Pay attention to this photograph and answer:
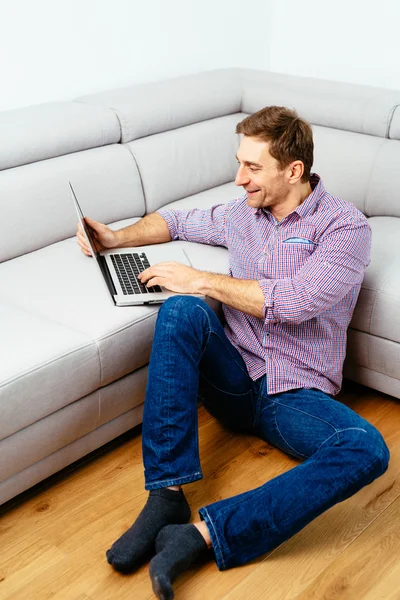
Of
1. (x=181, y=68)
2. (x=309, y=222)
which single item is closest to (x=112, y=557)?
(x=309, y=222)

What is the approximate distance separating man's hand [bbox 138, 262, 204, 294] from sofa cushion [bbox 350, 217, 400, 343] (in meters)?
0.54

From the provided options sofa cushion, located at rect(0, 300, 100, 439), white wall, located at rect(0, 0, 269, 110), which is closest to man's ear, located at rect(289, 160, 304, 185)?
sofa cushion, located at rect(0, 300, 100, 439)

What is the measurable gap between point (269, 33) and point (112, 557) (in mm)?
2850

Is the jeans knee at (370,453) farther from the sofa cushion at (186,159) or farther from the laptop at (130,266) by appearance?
the sofa cushion at (186,159)

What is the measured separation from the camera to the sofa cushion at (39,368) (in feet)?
5.49

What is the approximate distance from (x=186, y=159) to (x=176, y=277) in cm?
94

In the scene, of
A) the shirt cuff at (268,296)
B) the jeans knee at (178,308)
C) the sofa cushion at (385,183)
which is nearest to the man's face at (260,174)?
the shirt cuff at (268,296)

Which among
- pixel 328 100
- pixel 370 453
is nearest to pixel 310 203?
pixel 370 453

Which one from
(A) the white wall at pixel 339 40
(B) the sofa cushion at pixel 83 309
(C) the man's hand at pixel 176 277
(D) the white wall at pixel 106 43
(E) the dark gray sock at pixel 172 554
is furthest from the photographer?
(A) the white wall at pixel 339 40

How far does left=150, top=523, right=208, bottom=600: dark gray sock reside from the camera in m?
1.51

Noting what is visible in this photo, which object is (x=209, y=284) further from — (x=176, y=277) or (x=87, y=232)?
(x=87, y=232)

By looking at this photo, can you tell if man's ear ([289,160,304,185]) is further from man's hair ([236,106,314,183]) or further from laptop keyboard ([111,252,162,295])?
laptop keyboard ([111,252,162,295])

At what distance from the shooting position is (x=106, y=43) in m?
2.89

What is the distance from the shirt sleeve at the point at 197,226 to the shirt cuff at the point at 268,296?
44 cm
